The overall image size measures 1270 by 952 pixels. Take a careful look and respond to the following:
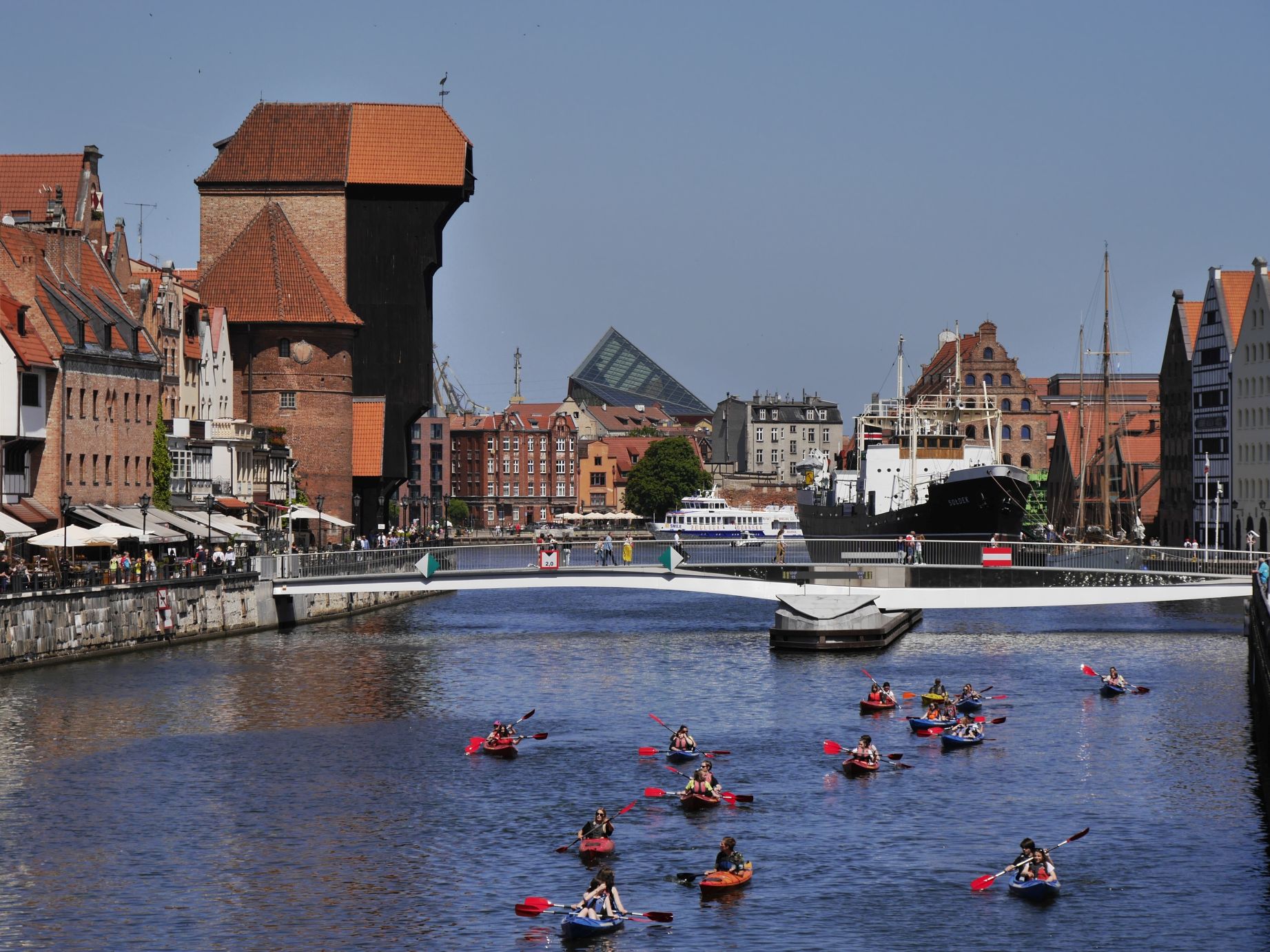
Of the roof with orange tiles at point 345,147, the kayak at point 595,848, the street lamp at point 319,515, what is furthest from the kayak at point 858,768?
the roof with orange tiles at point 345,147

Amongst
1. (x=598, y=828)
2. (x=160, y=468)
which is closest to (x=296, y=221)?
(x=160, y=468)

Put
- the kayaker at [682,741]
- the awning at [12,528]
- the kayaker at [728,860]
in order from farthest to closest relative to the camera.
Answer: the awning at [12,528]
the kayaker at [682,741]
the kayaker at [728,860]

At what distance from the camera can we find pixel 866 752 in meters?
47.6

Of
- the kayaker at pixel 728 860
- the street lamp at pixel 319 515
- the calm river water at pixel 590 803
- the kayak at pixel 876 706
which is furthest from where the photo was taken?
the street lamp at pixel 319 515

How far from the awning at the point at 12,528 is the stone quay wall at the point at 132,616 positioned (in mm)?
3440

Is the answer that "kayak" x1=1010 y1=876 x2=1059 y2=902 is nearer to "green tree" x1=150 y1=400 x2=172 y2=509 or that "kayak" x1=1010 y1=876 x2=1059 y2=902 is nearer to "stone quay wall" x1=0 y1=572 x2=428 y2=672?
"stone quay wall" x1=0 y1=572 x2=428 y2=672

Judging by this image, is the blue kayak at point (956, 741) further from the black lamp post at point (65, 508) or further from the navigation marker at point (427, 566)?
the black lamp post at point (65, 508)

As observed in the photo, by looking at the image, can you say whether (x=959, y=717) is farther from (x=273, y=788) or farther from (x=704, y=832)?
(x=273, y=788)

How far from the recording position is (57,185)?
104375 millimetres

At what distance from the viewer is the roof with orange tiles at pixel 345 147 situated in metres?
120

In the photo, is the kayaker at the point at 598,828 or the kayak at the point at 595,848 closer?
the kayak at the point at 595,848

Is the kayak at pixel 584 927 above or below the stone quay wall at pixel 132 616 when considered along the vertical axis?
below

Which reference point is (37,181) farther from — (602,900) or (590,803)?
(602,900)

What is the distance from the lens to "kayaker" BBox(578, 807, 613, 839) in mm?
38500
